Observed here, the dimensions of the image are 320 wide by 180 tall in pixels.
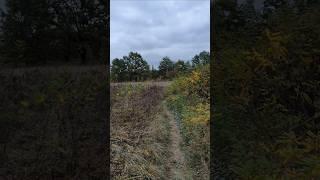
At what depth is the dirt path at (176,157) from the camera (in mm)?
7918

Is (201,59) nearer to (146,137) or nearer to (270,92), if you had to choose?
(146,137)

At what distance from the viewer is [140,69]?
1140cm

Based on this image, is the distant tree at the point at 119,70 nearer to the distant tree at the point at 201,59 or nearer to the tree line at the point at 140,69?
the tree line at the point at 140,69

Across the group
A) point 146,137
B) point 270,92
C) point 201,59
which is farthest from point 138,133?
point 270,92

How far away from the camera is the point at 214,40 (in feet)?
22.2

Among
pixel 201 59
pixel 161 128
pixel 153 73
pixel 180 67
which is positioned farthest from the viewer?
pixel 153 73

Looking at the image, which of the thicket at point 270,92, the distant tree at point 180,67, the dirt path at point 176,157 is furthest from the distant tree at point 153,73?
the thicket at point 270,92

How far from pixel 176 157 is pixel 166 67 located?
3.28 meters

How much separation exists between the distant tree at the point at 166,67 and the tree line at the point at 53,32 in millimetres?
3123

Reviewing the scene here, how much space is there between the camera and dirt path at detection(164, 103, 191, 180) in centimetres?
792

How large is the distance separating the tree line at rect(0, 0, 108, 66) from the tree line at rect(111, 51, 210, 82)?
2832 mm

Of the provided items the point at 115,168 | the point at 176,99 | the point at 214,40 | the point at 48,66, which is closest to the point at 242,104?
the point at 214,40

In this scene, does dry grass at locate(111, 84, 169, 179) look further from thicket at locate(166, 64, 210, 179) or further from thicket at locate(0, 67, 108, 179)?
thicket at locate(0, 67, 108, 179)

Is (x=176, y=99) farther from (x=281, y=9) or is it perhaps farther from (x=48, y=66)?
(x=281, y=9)
